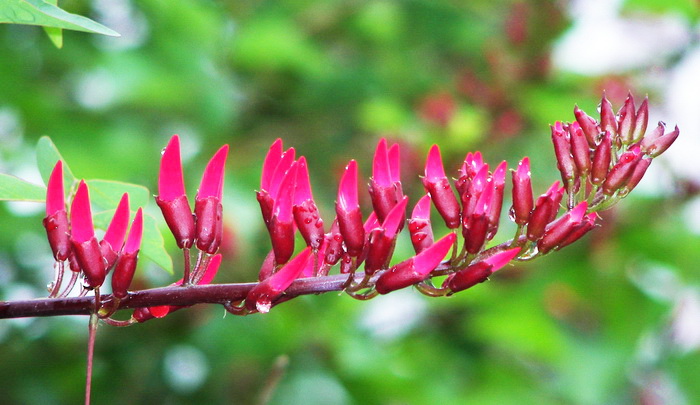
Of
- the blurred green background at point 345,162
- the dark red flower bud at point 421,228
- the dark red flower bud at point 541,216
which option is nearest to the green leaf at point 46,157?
the dark red flower bud at point 421,228

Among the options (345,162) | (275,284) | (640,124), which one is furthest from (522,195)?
(345,162)

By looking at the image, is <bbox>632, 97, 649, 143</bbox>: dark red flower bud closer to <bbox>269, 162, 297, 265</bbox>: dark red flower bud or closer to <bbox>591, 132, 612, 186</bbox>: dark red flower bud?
<bbox>591, 132, 612, 186</bbox>: dark red flower bud

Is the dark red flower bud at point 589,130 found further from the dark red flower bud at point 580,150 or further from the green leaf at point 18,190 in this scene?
the green leaf at point 18,190

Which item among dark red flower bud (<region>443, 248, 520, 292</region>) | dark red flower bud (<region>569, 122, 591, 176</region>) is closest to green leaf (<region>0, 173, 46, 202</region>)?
dark red flower bud (<region>443, 248, 520, 292</region>)

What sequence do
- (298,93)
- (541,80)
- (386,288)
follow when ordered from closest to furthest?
1. (386,288)
2. (541,80)
3. (298,93)

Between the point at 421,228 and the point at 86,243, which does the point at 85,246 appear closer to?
the point at 86,243

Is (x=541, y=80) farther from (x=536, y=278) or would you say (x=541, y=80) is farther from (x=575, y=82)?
(x=536, y=278)

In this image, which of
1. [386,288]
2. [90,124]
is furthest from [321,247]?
[90,124]
